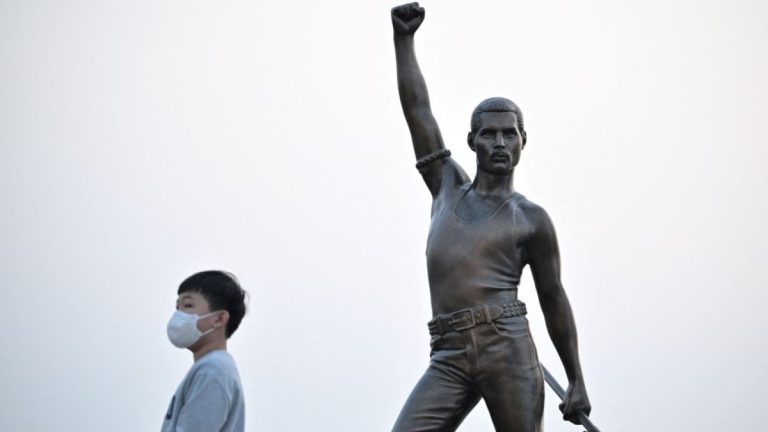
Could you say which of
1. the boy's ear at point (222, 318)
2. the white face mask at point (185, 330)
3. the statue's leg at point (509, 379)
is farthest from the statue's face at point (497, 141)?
the white face mask at point (185, 330)

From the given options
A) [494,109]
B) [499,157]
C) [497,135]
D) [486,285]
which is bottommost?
[486,285]

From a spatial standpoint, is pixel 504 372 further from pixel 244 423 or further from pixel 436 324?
pixel 244 423

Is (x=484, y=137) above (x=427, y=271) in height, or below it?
above

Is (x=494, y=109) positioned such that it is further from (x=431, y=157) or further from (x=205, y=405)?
(x=205, y=405)

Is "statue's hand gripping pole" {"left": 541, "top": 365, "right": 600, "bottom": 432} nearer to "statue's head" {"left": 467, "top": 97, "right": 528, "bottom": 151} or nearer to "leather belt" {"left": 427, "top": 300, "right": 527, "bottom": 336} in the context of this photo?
"leather belt" {"left": 427, "top": 300, "right": 527, "bottom": 336}

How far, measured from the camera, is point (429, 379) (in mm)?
6637

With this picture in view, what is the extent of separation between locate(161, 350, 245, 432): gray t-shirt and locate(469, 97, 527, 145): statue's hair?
2.17 m

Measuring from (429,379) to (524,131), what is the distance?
5.35 ft

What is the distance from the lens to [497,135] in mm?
6980

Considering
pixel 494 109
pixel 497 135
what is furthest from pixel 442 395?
pixel 494 109

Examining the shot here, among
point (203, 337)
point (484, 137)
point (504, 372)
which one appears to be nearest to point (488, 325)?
point (504, 372)

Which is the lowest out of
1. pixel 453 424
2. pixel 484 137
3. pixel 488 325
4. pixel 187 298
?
pixel 453 424

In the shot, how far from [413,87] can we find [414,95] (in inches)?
2.2

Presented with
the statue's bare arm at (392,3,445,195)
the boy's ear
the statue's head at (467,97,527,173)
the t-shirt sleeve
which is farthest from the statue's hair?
the t-shirt sleeve
